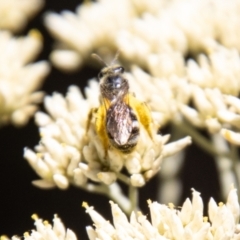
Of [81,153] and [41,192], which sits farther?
[41,192]

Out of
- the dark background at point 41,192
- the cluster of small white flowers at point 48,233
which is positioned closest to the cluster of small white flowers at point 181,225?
the cluster of small white flowers at point 48,233

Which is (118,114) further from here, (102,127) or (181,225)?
(181,225)

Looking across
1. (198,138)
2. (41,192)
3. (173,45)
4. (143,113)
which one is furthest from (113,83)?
(41,192)

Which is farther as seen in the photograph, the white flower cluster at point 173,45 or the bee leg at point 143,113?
the white flower cluster at point 173,45

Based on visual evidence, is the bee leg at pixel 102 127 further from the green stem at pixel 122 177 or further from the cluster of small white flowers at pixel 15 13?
the cluster of small white flowers at pixel 15 13

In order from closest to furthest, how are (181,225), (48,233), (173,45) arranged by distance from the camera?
1. (181,225)
2. (48,233)
3. (173,45)

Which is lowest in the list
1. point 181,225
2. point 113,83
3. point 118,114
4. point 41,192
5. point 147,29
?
point 181,225

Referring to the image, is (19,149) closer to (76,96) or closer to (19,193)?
(19,193)
